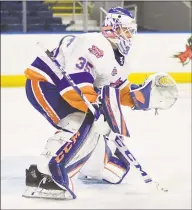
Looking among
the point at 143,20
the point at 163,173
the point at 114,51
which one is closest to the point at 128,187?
the point at 163,173

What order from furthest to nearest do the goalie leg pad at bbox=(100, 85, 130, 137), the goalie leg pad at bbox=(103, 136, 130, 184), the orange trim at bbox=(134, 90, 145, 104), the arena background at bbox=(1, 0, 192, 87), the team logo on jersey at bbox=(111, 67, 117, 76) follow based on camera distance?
the arena background at bbox=(1, 0, 192, 87), the goalie leg pad at bbox=(103, 136, 130, 184), the orange trim at bbox=(134, 90, 145, 104), the team logo on jersey at bbox=(111, 67, 117, 76), the goalie leg pad at bbox=(100, 85, 130, 137)

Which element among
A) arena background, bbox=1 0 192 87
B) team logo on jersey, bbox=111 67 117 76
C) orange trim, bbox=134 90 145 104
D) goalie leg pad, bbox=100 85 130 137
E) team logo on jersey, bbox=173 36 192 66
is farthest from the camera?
team logo on jersey, bbox=173 36 192 66

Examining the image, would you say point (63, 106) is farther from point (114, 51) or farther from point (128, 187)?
point (128, 187)

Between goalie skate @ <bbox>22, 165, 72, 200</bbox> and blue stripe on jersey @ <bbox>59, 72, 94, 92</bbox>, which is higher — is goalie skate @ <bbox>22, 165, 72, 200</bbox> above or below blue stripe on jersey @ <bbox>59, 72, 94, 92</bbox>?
below

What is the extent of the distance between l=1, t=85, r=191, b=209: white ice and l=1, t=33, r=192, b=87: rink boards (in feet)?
1.72

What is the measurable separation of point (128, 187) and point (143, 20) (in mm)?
2275

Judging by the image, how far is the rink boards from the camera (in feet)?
14.0

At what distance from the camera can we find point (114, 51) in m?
1.74

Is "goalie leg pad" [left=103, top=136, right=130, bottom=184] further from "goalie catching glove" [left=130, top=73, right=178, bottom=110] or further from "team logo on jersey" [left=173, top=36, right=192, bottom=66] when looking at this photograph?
"team logo on jersey" [left=173, top=36, right=192, bottom=66]

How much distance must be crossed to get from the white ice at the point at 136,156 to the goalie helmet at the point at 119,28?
50 centimetres

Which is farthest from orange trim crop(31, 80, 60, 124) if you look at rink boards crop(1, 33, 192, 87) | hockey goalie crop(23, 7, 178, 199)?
rink boards crop(1, 33, 192, 87)

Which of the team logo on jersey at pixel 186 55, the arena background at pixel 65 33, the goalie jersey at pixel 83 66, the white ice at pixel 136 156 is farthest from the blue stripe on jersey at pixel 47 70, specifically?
the team logo on jersey at pixel 186 55

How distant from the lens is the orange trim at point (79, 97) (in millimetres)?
1675

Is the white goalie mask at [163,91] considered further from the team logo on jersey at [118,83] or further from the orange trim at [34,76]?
Answer: the orange trim at [34,76]
